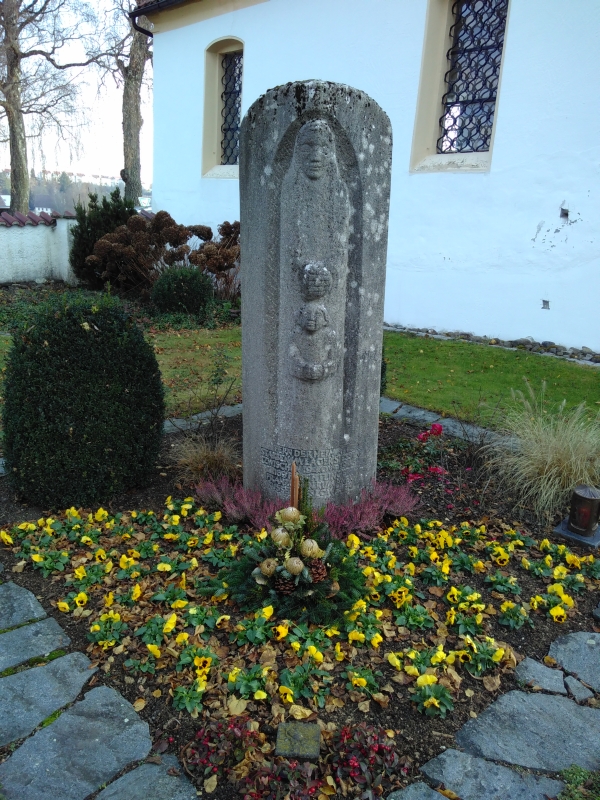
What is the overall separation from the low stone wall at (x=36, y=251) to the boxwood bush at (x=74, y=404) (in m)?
9.72

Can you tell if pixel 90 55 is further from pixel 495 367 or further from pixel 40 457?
pixel 40 457

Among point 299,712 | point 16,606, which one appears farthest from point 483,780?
point 16,606

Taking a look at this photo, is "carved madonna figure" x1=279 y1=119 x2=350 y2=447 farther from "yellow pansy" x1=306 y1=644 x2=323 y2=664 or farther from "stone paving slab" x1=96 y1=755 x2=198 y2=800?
"stone paving slab" x1=96 y1=755 x2=198 y2=800

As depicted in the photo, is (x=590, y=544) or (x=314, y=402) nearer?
(x=314, y=402)

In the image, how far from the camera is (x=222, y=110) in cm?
1311

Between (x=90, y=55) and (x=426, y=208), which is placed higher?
(x=90, y=55)

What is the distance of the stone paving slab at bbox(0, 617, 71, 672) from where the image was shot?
7.87 feet

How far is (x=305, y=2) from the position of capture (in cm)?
1034

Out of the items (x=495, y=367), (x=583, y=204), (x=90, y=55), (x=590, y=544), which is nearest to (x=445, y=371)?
(x=495, y=367)

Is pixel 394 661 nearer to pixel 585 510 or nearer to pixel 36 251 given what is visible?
pixel 585 510

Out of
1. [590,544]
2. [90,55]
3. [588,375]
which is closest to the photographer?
[590,544]

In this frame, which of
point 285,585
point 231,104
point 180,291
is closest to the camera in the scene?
point 285,585

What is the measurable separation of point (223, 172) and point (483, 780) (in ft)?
42.0

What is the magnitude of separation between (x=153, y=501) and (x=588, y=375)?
572 cm
